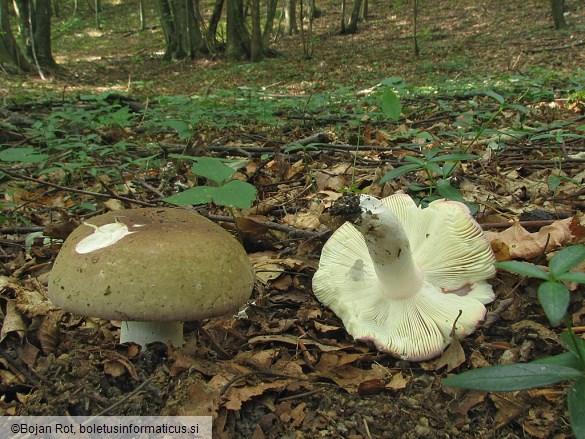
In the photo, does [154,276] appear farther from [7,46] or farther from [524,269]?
[7,46]

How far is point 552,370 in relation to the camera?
1.34 m

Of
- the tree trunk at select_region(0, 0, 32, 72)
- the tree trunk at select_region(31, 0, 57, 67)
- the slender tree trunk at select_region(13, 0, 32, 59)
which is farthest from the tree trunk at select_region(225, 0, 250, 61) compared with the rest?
the tree trunk at select_region(0, 0, 32, 72)

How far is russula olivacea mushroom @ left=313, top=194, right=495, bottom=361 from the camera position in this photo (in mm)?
1992

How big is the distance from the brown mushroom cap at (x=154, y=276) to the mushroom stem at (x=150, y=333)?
32cm

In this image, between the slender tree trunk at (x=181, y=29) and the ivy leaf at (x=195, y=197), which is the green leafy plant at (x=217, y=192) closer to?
the ivy leaf at (x=195, y=197)

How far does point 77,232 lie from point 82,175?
269 centimetres

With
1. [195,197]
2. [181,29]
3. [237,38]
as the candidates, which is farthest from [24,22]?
[195,197]

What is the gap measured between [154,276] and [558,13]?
18.7 metres

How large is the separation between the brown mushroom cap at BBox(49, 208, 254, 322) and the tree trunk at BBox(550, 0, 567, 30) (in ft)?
59.8

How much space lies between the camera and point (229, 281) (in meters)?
1.86

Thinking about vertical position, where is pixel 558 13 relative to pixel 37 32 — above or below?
below

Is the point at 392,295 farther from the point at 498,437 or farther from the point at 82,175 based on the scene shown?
the point at 82,175

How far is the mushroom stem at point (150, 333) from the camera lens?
202cm

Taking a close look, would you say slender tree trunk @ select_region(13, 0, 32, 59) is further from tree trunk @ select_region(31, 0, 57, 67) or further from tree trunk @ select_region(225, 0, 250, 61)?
tree trunk @ select_region(225, 0, 250, 61)
